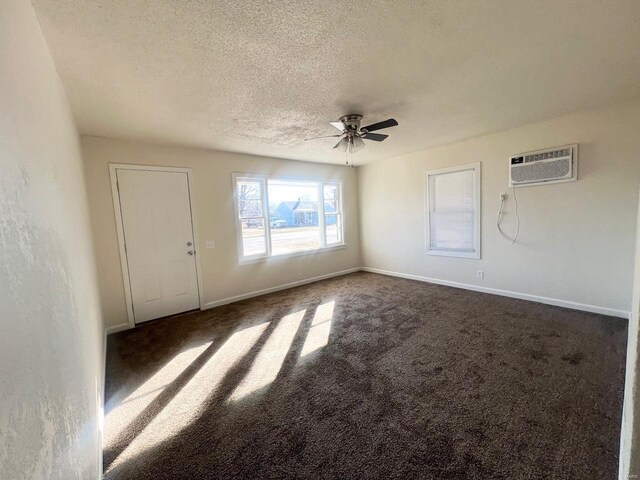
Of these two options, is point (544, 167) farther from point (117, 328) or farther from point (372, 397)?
point (117, 328)

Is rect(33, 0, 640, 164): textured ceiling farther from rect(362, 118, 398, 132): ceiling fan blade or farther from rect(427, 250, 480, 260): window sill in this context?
rect(427, 250, 480, 260): window sill

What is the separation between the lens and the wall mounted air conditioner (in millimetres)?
3459

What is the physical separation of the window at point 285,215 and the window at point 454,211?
1950mm

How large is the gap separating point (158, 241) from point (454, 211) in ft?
15.3

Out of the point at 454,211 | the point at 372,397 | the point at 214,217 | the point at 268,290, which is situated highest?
the point at 214,217

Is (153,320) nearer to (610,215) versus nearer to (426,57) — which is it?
(426,57)

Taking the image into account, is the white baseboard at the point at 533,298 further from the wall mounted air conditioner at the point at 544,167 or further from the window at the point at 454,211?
the wall mounted air conditioner at the point at 544,167

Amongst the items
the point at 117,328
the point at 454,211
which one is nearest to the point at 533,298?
the point at 454,211

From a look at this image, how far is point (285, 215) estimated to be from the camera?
5285mm

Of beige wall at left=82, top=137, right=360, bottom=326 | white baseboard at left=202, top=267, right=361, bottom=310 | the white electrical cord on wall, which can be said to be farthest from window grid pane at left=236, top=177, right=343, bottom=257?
the white electrical cord on wall

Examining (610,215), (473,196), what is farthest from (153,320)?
(610,215)

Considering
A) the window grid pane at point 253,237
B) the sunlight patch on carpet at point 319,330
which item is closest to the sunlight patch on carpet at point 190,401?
the sunlight patch on carpet at point 319,330

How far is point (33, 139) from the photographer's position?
3.74ft

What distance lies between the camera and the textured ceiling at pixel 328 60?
5.21ft
